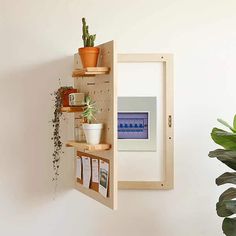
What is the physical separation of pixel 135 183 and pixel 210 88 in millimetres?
753

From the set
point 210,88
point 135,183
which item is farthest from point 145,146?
point 210,88

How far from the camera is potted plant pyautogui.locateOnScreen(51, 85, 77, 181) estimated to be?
235cm

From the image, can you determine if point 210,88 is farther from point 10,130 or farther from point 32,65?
point 10,130

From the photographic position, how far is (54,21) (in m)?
2.50

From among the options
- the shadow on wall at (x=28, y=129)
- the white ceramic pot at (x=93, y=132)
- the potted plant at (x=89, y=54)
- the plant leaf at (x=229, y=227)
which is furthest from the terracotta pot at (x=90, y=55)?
the plant leaf at (x=229, y=227)

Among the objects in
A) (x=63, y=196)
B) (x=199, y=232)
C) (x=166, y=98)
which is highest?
(x=166, y=98)

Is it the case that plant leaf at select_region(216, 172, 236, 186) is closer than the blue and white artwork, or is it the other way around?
plant leaf at select_region(216, 172, 236, 186)

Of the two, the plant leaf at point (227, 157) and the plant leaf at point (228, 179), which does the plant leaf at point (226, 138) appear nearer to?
the plant leaf at point (227, 157)

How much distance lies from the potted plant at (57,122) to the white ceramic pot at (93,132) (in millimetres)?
327

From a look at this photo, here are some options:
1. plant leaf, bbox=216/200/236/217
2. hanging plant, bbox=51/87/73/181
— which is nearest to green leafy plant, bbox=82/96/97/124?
hanging plant, bbox=51/87/73/181

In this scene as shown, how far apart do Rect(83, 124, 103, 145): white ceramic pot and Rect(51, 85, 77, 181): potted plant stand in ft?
1.07

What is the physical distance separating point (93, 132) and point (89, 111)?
0.11 metres

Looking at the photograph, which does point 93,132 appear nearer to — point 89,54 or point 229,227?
point 89,54

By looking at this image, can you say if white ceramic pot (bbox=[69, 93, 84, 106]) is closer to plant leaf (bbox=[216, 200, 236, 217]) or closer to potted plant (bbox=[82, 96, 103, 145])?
potted plant (bbox=[82, 96, 103, 145])
